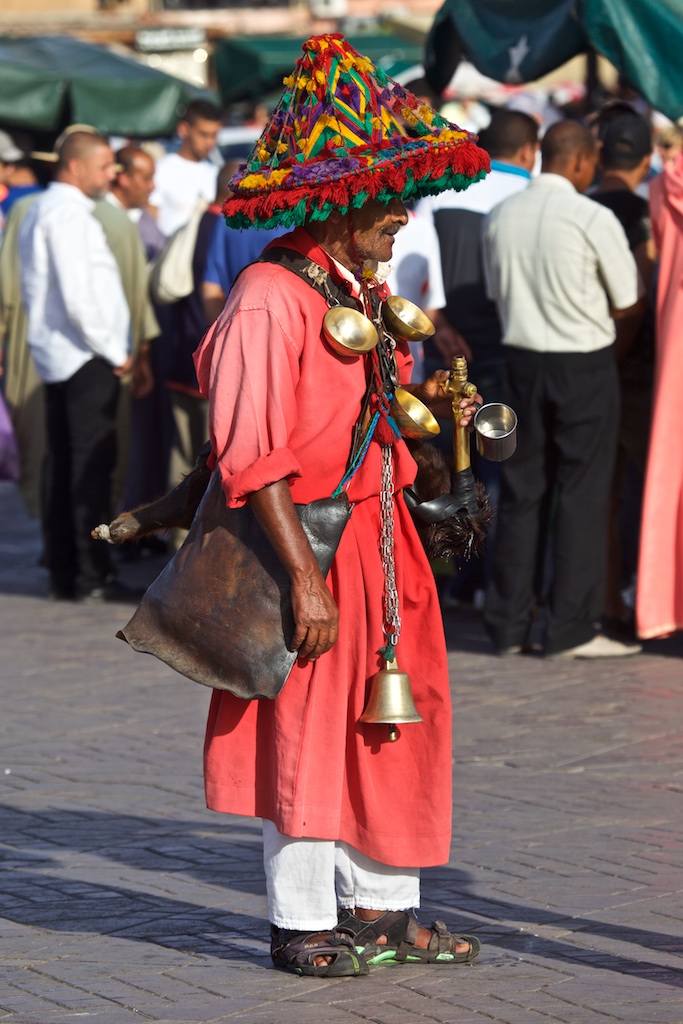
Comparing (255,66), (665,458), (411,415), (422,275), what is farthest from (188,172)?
(255,66)

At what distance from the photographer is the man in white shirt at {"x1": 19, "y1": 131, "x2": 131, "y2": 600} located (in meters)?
9.02

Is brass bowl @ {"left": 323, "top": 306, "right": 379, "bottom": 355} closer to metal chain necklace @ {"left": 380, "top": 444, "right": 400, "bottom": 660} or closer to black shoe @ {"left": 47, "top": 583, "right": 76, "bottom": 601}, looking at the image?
metal chain necklace @ {"left": 380, "top": 444, "right": 400, "bottom": 660}

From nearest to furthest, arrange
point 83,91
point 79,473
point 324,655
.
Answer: point 324,655
point 79,473
point 83,91

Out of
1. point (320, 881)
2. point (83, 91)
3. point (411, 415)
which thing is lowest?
point (320, 881)

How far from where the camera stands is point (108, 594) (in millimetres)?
9609

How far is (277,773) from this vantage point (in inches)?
158

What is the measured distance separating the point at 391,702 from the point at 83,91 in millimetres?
10785

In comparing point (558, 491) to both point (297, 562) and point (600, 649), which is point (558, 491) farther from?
point (297, 562)

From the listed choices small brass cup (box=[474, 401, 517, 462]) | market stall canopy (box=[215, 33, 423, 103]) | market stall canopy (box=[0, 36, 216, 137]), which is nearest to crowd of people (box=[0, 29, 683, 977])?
small brass cup (box=[474, 401, 517, 462])

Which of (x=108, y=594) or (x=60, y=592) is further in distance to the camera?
(x=60, y=592)

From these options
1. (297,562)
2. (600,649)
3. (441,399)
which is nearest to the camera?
(297,562)

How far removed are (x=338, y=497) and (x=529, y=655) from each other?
4.20 metres

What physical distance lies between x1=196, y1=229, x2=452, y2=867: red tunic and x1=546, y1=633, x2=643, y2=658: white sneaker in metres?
3.86

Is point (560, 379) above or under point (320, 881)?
above
